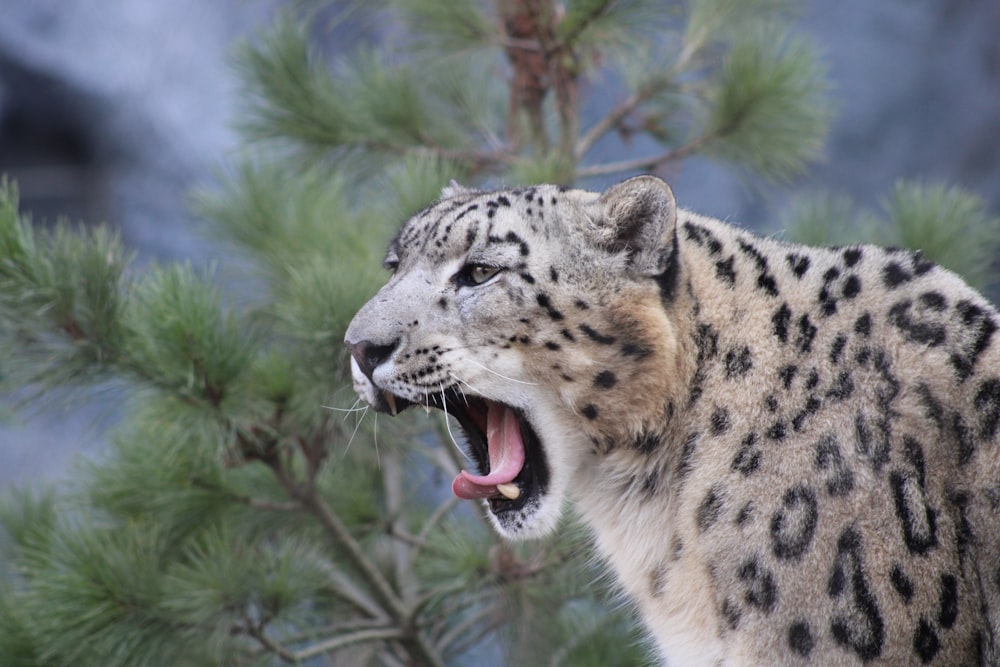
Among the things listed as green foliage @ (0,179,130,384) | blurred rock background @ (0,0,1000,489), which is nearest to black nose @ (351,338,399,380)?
green foliage @ (0,179,130,384)

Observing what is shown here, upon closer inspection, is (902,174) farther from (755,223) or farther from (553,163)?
(553,163)

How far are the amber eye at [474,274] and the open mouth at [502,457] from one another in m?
0.23

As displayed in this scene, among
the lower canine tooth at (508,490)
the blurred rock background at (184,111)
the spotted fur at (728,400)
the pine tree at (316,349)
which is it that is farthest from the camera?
the blurred rock background at (184,111)

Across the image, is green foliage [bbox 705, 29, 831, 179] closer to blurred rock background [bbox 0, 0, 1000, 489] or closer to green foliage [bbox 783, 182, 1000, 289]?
Answer: green foliage [bbox 783, 182, 1000, 289]

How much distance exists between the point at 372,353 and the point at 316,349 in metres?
0.85

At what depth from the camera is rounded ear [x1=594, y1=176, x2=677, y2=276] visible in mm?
2320

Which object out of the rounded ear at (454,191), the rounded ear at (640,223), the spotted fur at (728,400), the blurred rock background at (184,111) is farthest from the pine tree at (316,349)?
the blurred rock background at (184,111)

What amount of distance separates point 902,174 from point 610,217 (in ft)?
23.1

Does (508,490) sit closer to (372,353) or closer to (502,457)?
(502,457)

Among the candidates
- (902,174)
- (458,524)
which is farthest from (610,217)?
(902,174)

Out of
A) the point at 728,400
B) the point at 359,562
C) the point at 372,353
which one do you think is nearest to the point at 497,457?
the point at 372,353

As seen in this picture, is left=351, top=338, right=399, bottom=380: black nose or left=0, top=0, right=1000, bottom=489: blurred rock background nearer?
left=351, top=338, right=399, bottom=380: black nose

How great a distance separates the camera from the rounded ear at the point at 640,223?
7.61ft

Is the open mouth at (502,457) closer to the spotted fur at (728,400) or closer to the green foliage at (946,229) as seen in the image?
the spotted fur at (728,400)
